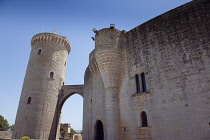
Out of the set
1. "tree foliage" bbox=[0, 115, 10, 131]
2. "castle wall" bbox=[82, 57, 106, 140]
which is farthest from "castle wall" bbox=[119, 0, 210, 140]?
"tree foliage" bbox=[0, 115, 10, 131]

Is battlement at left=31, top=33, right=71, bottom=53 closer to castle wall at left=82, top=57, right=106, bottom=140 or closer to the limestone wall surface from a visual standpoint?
castle wall at left=82, top=57, right=106, bottom=140

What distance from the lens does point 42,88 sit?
19.3 meters

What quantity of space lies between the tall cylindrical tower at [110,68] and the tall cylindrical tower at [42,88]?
1011cm

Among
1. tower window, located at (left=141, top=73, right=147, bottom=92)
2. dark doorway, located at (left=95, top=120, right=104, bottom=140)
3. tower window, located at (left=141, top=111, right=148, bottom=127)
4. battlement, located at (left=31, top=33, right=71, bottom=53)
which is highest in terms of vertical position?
battlement, located at (left=31, top=33, right=71, bottom=53)

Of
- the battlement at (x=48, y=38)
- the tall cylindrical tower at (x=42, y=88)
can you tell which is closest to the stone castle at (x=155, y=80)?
the tall cylindrical tower at (x=42, y=88)

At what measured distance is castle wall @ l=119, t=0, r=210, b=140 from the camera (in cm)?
828

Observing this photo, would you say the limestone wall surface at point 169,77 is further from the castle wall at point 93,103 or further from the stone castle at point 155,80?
the castle wall at point 93,103

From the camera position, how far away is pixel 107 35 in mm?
12461

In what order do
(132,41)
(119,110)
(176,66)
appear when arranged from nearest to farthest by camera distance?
(176,66) < (119,110) < (132,41)

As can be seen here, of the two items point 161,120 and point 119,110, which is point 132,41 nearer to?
point 119,110

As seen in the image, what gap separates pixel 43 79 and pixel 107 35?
36.8ft

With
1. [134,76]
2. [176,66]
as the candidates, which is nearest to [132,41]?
[134,76]

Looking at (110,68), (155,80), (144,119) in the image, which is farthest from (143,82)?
(110,68)

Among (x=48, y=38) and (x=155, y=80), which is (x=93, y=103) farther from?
(x=48, y=38)
